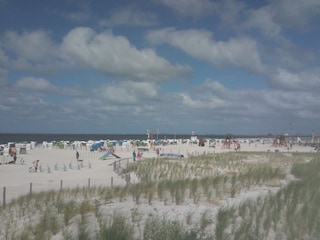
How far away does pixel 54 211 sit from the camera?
423 inches

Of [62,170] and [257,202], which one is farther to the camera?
[62,170]

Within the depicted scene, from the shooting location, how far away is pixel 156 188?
14.0 metres

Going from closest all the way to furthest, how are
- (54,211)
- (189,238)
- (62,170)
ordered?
(189,238), (54,211), (62,170)

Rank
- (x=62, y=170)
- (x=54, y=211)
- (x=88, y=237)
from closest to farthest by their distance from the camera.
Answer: (x=88, y=237) < (x=54, y=211) < (x=62, y=170)

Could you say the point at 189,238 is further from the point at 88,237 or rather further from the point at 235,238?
the point at 88,237

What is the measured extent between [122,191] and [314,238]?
7026 millimetres

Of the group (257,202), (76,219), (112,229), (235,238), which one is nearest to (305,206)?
(257,202)

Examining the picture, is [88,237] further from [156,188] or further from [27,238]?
[156,188]

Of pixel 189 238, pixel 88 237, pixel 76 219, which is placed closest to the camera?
pixel 189 238

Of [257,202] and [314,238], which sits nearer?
[314,238]

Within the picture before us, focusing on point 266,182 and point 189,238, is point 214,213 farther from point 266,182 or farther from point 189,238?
point 266,182

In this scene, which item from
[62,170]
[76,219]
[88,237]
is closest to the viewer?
[88,237]

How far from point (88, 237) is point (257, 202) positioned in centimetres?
514

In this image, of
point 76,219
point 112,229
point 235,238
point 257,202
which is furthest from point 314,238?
point 76,219
